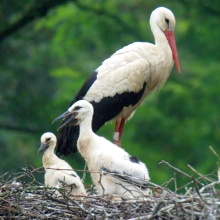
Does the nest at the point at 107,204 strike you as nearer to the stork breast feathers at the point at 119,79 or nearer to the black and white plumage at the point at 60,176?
the black and white plumage at the point at 60,176

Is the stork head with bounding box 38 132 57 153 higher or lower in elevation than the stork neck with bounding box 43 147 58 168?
higher

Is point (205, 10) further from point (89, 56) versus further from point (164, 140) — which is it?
point (89, 56)

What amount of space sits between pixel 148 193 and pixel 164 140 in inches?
537

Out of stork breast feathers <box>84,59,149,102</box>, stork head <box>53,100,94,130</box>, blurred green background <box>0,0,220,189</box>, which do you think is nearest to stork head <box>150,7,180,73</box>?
stork breast feathers <box>84,59,149,102</box>

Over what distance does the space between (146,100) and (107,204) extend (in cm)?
1356

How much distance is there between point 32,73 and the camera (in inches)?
1077

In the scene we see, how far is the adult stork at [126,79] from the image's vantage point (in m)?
14.9

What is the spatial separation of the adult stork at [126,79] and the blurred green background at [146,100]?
789 centimetres

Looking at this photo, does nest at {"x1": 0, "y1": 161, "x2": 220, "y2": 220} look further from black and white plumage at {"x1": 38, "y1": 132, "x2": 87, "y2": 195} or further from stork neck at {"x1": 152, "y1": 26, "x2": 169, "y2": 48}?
stork neck at {"x1": 152, "y1": 26, "x2": 169, "y2": 48}

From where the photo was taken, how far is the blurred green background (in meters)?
23.9

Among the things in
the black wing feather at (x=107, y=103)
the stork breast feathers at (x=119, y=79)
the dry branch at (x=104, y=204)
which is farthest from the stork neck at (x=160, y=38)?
the dry branch at (x=104, y=204)

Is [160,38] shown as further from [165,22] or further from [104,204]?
[104,204]

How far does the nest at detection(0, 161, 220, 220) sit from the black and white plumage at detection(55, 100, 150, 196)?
0.95ft

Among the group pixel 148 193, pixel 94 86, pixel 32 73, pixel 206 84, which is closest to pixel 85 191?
pixel 148 193
